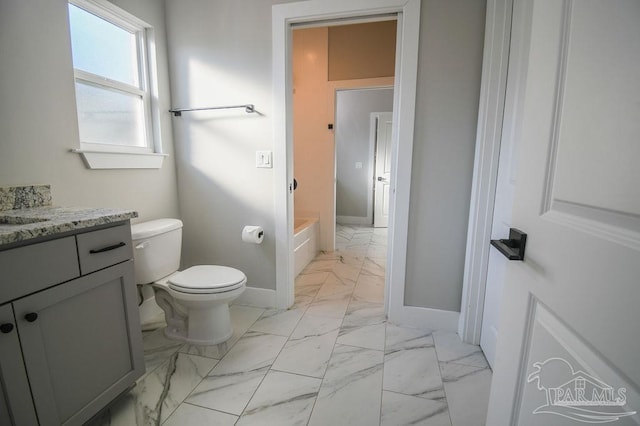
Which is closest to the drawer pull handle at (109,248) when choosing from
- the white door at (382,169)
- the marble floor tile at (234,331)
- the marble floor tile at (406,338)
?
the marble floor tile at (234,331)

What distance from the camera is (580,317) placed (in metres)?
0.51

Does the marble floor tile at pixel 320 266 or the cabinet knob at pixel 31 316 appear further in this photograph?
the marble floor tile at pixel 320 266

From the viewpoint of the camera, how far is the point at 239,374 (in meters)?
1.50

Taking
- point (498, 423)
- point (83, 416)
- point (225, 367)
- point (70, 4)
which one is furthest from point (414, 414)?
Result: point (70, 4)

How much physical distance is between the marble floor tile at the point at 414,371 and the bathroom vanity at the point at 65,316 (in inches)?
48.2

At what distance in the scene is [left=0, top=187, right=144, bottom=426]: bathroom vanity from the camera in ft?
2.85

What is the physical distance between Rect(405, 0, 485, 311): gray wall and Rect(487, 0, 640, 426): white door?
1.06 metres

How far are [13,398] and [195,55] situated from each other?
6.78 feet

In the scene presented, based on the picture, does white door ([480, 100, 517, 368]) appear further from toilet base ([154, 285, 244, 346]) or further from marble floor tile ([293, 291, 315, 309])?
toilet base ([154, 285, 244, 346])

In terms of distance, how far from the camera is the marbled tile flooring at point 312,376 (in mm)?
1257

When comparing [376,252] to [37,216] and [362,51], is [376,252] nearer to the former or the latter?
[362,51]

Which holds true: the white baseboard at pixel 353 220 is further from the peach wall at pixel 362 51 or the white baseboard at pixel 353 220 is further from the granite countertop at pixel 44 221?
the granite countertop at pixel 44 221

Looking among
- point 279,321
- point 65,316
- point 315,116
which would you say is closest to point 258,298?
point 279,321

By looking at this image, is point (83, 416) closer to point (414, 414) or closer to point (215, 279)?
point (215, 279)
